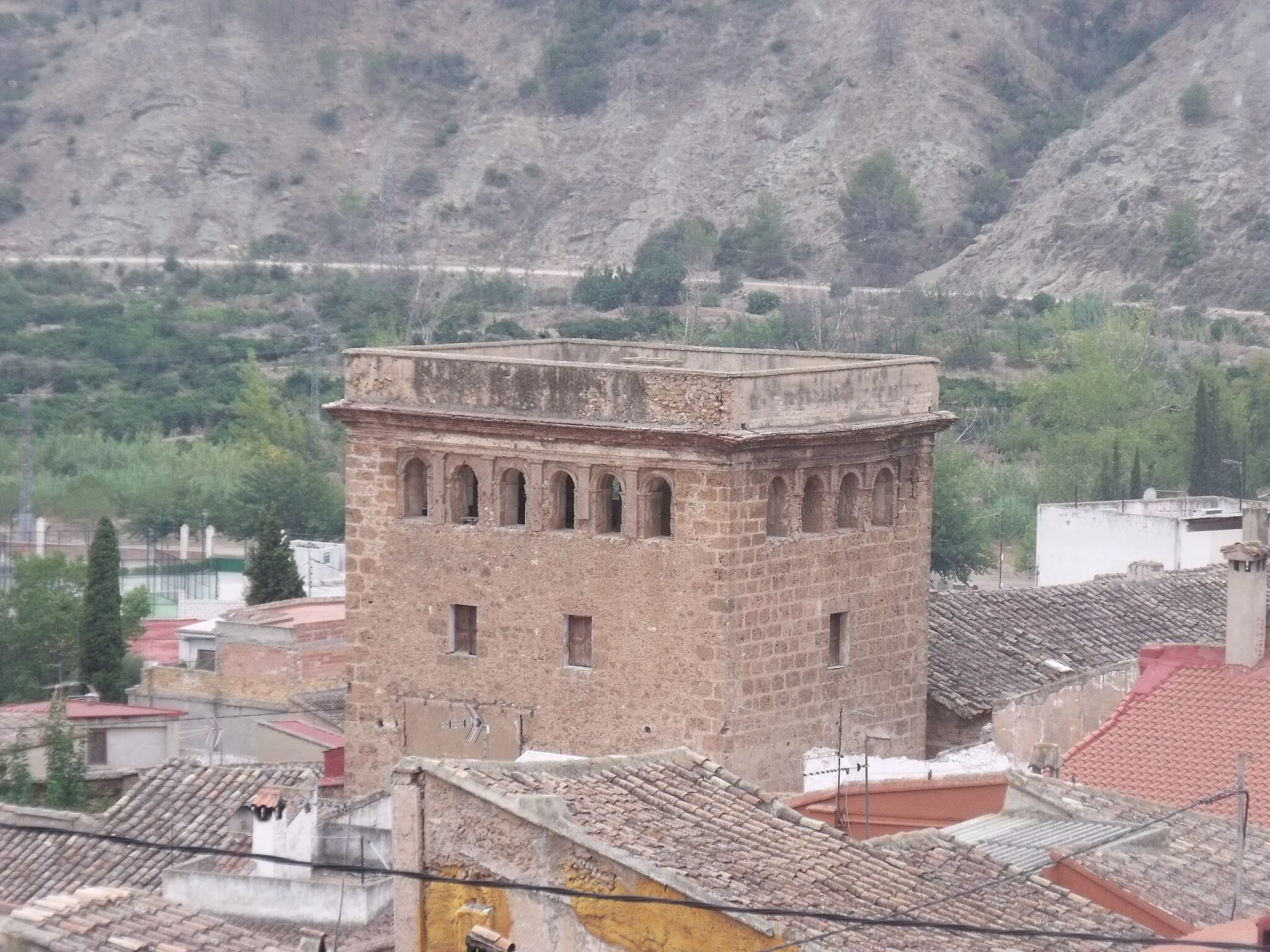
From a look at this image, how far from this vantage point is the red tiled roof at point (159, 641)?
4294 centimetres

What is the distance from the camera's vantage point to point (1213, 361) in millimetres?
78250

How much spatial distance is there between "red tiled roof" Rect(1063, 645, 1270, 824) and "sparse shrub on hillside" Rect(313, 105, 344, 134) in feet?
327

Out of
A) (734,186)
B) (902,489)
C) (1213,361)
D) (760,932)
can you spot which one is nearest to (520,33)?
(734,186)

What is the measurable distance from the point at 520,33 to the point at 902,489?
99.4m

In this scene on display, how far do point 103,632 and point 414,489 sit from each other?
17.1 metres

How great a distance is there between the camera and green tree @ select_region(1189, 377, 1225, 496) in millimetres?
58719

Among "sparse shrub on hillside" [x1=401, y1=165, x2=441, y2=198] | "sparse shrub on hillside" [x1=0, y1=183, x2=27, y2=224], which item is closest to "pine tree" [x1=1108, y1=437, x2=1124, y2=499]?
"sparse shrub on hillside" [x1=401, y1=165, x2=441, y2=198]

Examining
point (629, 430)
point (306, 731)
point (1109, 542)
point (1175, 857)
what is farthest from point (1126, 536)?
point (1175, 857)

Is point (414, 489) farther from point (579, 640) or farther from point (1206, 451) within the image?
point (1206, 451)

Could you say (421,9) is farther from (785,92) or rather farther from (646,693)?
(646,693)

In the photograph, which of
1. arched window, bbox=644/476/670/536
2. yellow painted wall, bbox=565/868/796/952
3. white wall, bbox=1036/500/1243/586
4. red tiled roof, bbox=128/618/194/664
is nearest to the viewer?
yellow painted wall, bbox=565/868/796/952

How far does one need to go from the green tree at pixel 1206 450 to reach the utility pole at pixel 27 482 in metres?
21.6

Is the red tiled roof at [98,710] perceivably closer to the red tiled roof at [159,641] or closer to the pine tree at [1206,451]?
the red tiled roof at [159,641]

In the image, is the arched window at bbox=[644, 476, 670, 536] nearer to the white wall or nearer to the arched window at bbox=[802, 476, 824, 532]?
the arched window at bbox=[802, 476, 824, 532]
